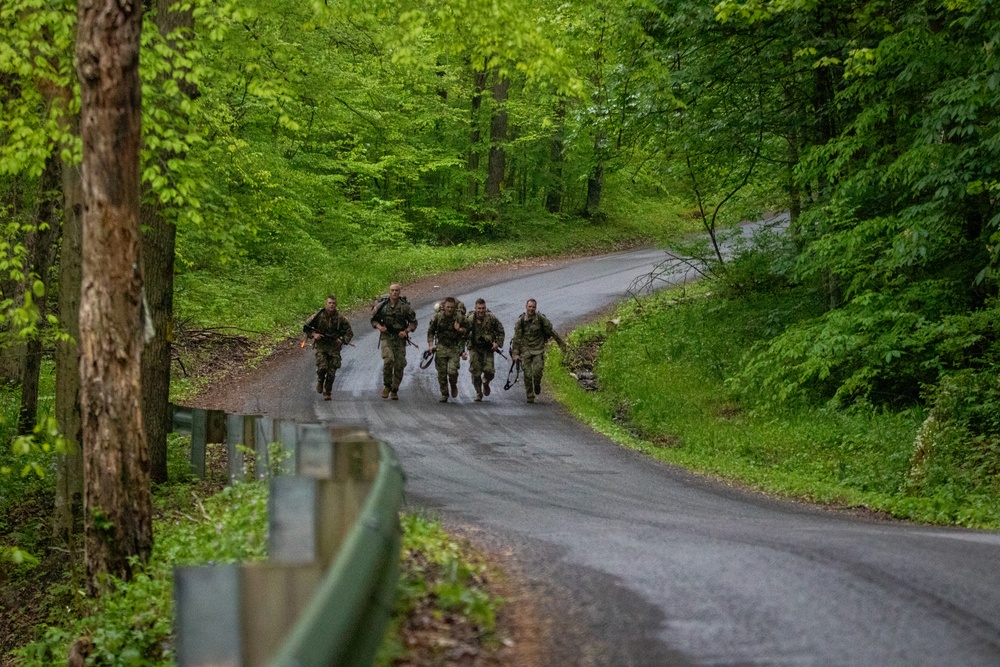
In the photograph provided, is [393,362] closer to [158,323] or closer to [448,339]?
[448,339]

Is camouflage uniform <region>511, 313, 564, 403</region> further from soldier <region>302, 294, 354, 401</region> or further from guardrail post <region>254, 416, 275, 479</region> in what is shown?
guardrail post <region>254, 416, 275, 479</region>

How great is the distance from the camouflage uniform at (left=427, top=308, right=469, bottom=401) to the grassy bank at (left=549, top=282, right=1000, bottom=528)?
213 cm

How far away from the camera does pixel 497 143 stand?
3700 centimetres

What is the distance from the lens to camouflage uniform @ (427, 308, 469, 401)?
19984 mm

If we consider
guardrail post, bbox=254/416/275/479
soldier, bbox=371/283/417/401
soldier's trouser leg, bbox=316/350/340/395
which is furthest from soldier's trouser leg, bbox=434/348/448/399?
guardrail post, bbox=254/416/275/479

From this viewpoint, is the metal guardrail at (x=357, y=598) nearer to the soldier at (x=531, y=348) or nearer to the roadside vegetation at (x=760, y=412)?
the roadside vegetation at (x=760, y=412)

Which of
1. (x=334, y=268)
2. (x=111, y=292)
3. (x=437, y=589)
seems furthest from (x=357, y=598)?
(x=334, y=268)

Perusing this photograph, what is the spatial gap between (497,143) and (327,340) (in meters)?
19.1

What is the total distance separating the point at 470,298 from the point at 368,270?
3697mm

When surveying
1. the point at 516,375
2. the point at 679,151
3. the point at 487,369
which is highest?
the point at 679,151

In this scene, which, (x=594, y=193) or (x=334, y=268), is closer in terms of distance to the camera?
(x=334, y=268)

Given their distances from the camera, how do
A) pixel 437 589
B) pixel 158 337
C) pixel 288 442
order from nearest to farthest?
1. pixel 437 589
2. pixel 288 442
3. pixel 158 337

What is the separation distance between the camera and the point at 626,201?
43.8m

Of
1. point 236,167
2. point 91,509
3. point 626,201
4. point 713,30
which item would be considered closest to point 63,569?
point 91,509
